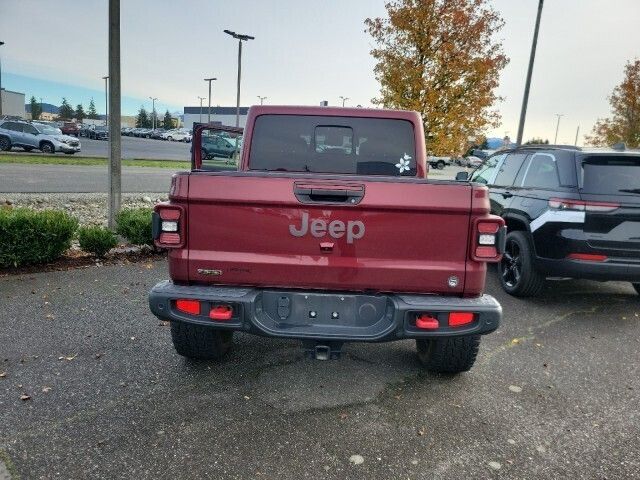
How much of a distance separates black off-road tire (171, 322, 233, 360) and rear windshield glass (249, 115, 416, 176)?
1.40 m

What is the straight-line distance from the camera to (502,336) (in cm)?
468

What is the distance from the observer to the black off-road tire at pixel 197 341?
3492 mm

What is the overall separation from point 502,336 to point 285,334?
2668 millimetres

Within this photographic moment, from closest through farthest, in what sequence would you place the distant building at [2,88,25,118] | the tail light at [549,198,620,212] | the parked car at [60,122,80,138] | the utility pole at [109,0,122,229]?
the tail light at [549,198,620,212]
the utility pole at [109,0,122,229]
the parked car at [60,122,80,138]
the distant building at [2,88,25,118]

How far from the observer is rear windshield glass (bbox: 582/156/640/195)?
16.2 ft

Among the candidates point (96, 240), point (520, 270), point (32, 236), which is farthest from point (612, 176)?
point (32, 236)

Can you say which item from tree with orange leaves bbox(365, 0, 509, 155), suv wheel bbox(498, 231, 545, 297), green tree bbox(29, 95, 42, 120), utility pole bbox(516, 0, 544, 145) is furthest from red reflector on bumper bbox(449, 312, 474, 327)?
green tree bbox(29, 95, 42, 120)

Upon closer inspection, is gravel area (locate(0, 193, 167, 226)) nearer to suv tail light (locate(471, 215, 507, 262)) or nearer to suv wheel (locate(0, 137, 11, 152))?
suv tail light (locate(471, 215, 507, 262))

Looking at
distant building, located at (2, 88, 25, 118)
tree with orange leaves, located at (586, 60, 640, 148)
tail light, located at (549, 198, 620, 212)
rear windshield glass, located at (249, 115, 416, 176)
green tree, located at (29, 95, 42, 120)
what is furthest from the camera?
green tree, located at (29, 95, 42, 120)

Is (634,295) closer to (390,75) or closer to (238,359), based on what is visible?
(238,359)

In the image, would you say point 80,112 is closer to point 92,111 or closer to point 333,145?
point 92,111

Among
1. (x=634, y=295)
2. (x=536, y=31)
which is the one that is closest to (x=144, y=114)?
(x=536, y=31)

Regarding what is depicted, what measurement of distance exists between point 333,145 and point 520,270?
2948 mm

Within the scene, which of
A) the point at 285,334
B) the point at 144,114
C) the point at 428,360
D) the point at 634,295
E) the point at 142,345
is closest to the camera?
the point at 285,334
